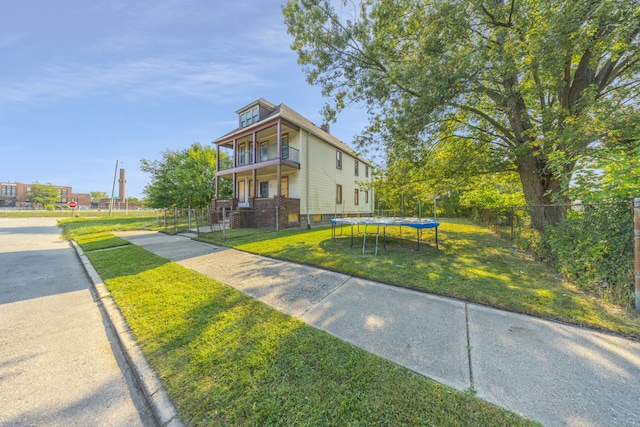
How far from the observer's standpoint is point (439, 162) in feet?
31.7

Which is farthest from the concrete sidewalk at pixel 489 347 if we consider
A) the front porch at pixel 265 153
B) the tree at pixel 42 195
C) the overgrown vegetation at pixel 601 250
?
the tree at pixel 42 195

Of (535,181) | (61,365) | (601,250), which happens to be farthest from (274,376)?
(535,181)

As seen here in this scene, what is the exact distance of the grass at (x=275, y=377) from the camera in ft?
5.32

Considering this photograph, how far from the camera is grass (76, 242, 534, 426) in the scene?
1.62m

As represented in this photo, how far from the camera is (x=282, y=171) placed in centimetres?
1485

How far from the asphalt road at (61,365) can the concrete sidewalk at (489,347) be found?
5.98ft

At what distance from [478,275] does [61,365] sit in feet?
20.8

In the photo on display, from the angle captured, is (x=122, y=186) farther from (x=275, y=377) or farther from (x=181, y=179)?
(x=275, y=377)

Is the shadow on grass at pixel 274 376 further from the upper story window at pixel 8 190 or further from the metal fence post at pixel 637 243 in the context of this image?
the upper story window at pixel 8 190

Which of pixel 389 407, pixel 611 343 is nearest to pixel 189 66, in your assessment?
pixel 389 407

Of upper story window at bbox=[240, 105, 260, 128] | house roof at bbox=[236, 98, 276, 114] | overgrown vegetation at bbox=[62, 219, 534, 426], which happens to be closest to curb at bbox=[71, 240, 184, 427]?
overgrown vegetation at bbox=[62, 219, 534, 426]

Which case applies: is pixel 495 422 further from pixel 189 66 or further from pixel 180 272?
pixel 189 66

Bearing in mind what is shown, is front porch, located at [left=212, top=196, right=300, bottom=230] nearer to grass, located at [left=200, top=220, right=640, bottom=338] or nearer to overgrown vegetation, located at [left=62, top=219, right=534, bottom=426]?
grass, located at [left=200, top=220, right=640, bottom=338]

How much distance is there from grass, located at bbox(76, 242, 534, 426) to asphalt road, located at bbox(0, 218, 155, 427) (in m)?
0.29
